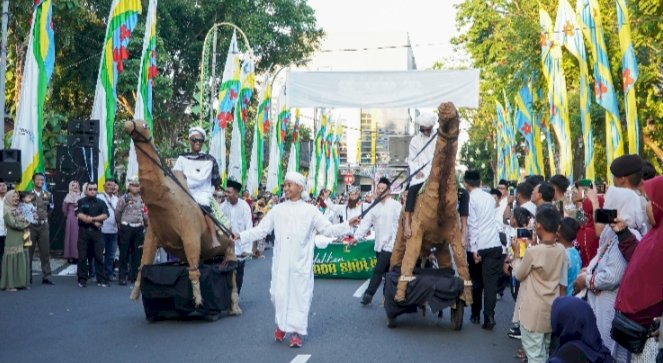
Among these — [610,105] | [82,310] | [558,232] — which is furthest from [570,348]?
[610,105]

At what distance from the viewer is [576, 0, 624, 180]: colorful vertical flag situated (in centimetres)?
1845

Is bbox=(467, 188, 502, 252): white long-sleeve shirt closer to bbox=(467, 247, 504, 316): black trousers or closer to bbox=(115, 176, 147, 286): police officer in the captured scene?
bbox=(467, 247, 504, 316): black trousers

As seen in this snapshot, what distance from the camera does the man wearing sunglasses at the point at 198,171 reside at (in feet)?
39.4

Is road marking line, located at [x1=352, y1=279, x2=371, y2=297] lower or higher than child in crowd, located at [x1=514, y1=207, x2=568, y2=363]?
lower

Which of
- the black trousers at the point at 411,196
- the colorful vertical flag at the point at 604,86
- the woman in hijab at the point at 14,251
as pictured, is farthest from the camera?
the colorful vertical flag at the point at 604,86

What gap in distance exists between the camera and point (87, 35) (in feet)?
112

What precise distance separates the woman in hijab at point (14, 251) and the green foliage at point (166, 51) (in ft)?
38.5

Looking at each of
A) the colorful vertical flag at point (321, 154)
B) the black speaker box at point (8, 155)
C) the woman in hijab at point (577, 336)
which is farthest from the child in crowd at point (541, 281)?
the colorful vertical flag at point (321, 154)

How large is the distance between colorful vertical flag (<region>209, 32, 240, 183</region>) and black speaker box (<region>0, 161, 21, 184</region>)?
13.5 meters

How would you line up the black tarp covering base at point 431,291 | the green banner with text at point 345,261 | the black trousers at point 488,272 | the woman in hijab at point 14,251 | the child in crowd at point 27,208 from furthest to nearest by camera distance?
the green banner with text at point 345,261 → the child in crowd at point 27,208 → the woman in hijab at point 14,251 → the black trousers at point 488,272 → the black tarp covering base at point 431,291

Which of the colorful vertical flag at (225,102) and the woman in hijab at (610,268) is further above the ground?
the colorful vertical flag at (225,102)

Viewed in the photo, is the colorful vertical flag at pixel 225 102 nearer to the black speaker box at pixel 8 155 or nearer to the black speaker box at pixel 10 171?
the black speaker box at pixel 8 155

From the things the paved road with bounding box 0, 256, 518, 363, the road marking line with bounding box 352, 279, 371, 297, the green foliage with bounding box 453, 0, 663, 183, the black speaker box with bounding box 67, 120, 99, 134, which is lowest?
the road marking line with bounding box 352, 279, 371, 297

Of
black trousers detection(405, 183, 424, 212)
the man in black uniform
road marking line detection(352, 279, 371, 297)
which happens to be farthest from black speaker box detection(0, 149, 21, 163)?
black trousers detection(405, 183, 424, 212)
